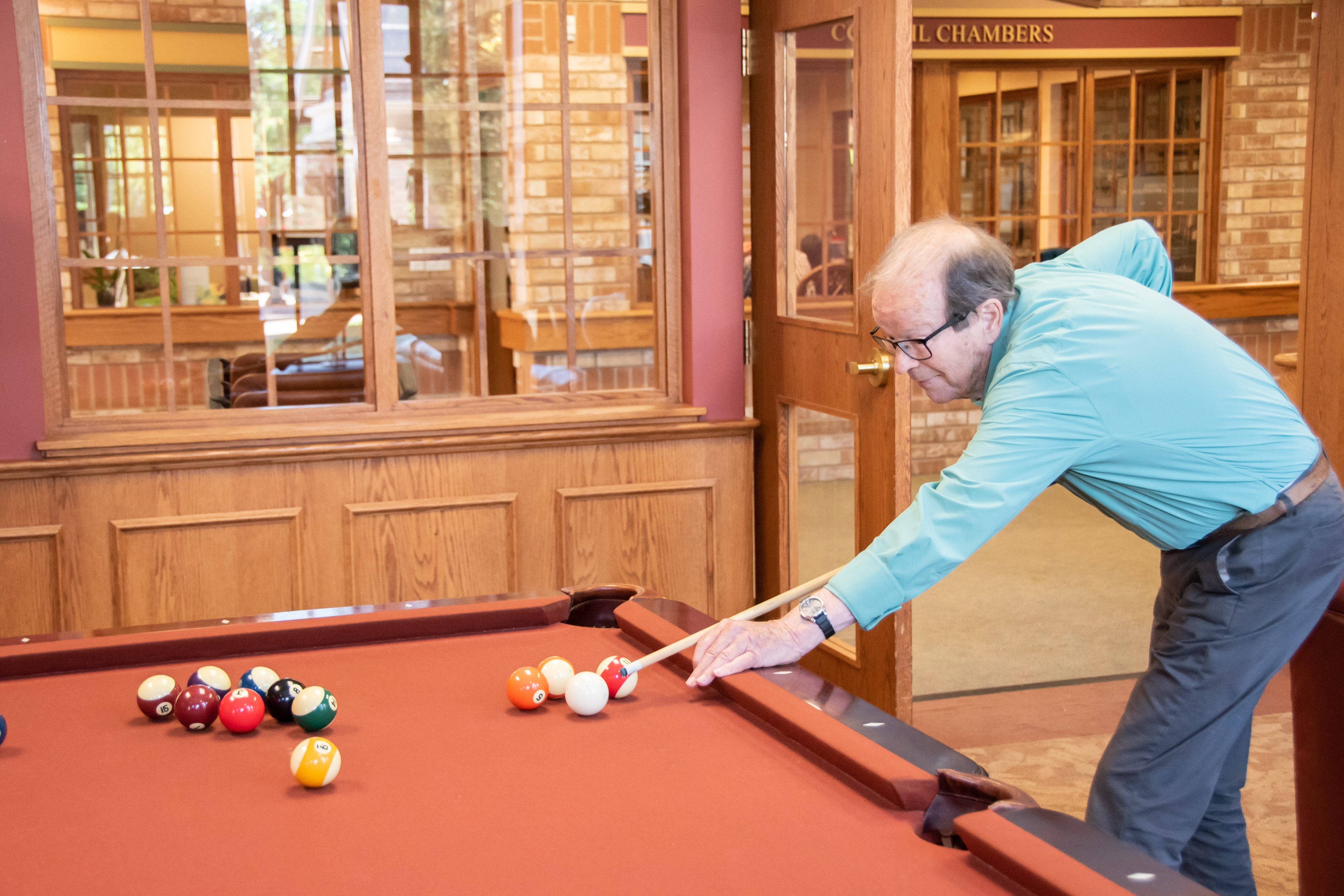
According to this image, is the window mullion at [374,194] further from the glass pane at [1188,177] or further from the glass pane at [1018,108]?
the glass pane at [1188,177]

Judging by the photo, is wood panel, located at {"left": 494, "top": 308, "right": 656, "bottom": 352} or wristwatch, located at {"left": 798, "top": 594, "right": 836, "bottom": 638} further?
wood panel, located at {"left": 494, "top": 308, "right": 656, "bottom": 352}

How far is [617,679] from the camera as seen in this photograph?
172cm

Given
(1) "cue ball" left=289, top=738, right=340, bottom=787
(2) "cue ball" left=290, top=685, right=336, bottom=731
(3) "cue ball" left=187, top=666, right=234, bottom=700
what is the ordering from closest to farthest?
(1) "cue ball" left=289, top=738, right=340, bottom=787
(2) "cue ball" left=290, top=685, right=336, bottom=731
(3) "cue ball" left=187, top=666, right=234, bottom=700

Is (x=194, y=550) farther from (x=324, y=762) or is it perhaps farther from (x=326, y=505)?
(x=324, y=762)

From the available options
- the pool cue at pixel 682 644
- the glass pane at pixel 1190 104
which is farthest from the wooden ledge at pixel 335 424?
the glass pane at pixel 1190 104

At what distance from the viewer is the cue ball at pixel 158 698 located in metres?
1.67

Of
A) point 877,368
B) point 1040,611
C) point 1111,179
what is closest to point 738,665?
point 877,368

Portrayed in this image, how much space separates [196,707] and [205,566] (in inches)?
Answer: 71.1

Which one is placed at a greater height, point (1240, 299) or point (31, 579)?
point (1240, 299)

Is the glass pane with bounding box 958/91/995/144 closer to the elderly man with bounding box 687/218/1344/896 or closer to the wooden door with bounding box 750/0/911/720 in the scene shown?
the wooden door with bounding box 750/0/911/720

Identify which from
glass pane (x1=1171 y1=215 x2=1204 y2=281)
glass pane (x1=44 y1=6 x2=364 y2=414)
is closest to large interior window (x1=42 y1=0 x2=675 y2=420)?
glass pane (x1=44 y1=6 x2=364 y2=414)

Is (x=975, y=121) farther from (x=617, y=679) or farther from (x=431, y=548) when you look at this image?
(x=617, y=679)

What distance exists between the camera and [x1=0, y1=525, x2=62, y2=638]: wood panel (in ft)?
10.5

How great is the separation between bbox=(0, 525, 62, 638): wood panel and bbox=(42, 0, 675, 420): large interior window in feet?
1.26
